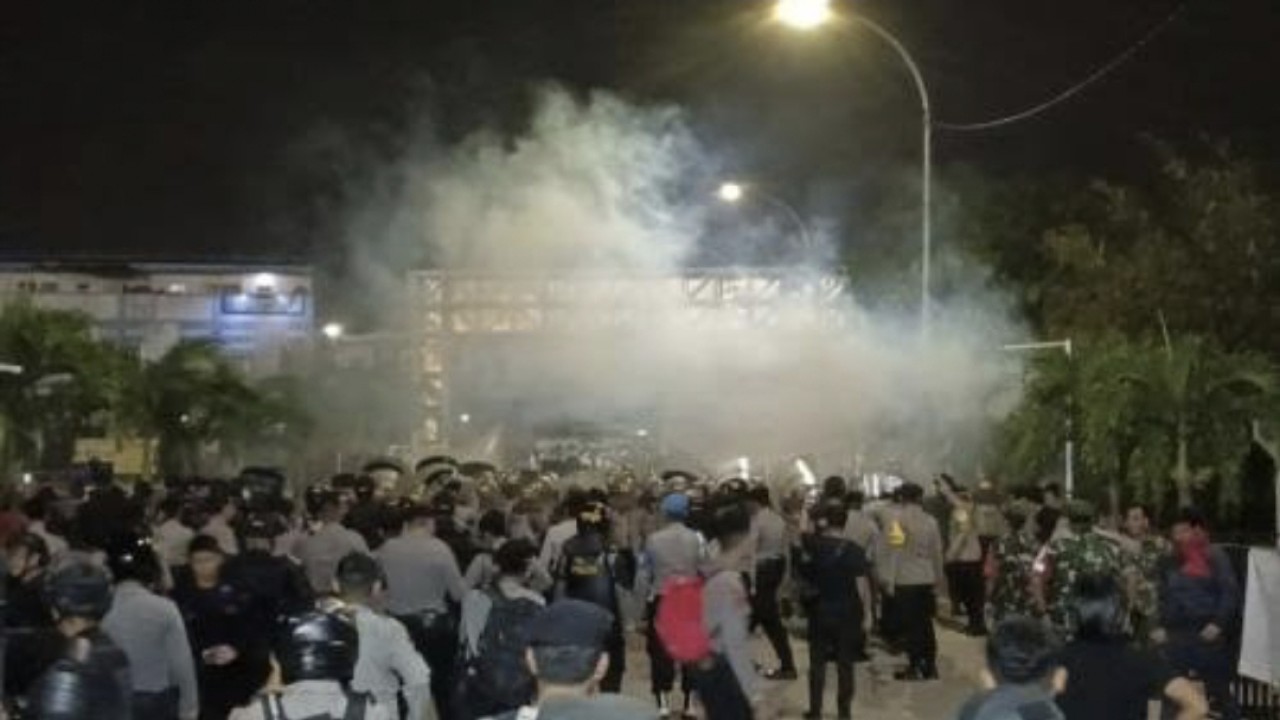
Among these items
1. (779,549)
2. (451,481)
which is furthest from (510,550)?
(451,481)

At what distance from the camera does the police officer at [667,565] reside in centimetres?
1175

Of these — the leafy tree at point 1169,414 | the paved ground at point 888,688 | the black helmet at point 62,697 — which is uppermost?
the leafy tree at point 1169,414

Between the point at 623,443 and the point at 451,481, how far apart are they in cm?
1956

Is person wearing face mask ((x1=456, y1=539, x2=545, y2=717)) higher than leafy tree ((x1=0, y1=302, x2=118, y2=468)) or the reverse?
the reverse

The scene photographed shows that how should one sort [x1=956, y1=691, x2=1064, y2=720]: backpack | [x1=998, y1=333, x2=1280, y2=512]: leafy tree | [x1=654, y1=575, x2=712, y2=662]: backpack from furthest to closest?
[x1=998, y1=333, x2=1280, y2=512]: leafy tree
[x1=654, y1=575, x2=712, y2=662]: backpack
[x1=956, y1=691, x2=1064, y2=720]: backpack

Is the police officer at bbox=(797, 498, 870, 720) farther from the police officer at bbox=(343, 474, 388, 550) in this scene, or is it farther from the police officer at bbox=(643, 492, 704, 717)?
the police officer at bbox=(343, 474, 388, 550)

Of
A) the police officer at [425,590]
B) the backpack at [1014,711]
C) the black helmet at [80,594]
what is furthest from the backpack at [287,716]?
the police officer at [425,590]

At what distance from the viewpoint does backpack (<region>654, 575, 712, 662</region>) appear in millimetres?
9492

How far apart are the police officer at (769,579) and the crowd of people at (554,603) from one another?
28 mm

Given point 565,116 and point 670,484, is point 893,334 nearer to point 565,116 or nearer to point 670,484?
point 565,116

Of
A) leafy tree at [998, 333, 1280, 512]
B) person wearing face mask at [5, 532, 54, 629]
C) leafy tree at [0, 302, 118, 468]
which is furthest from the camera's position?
leafy tree at [0, 302, 118, 468]

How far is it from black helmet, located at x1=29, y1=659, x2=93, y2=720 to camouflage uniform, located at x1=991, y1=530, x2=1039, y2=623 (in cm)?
840

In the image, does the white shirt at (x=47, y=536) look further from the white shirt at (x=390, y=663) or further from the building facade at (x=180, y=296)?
the building facade at (x=180, y=296)

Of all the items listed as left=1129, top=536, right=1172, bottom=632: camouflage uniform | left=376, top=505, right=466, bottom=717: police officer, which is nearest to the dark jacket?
left=1129, top=536, right=1172, bottom=632: camouflage uniform
